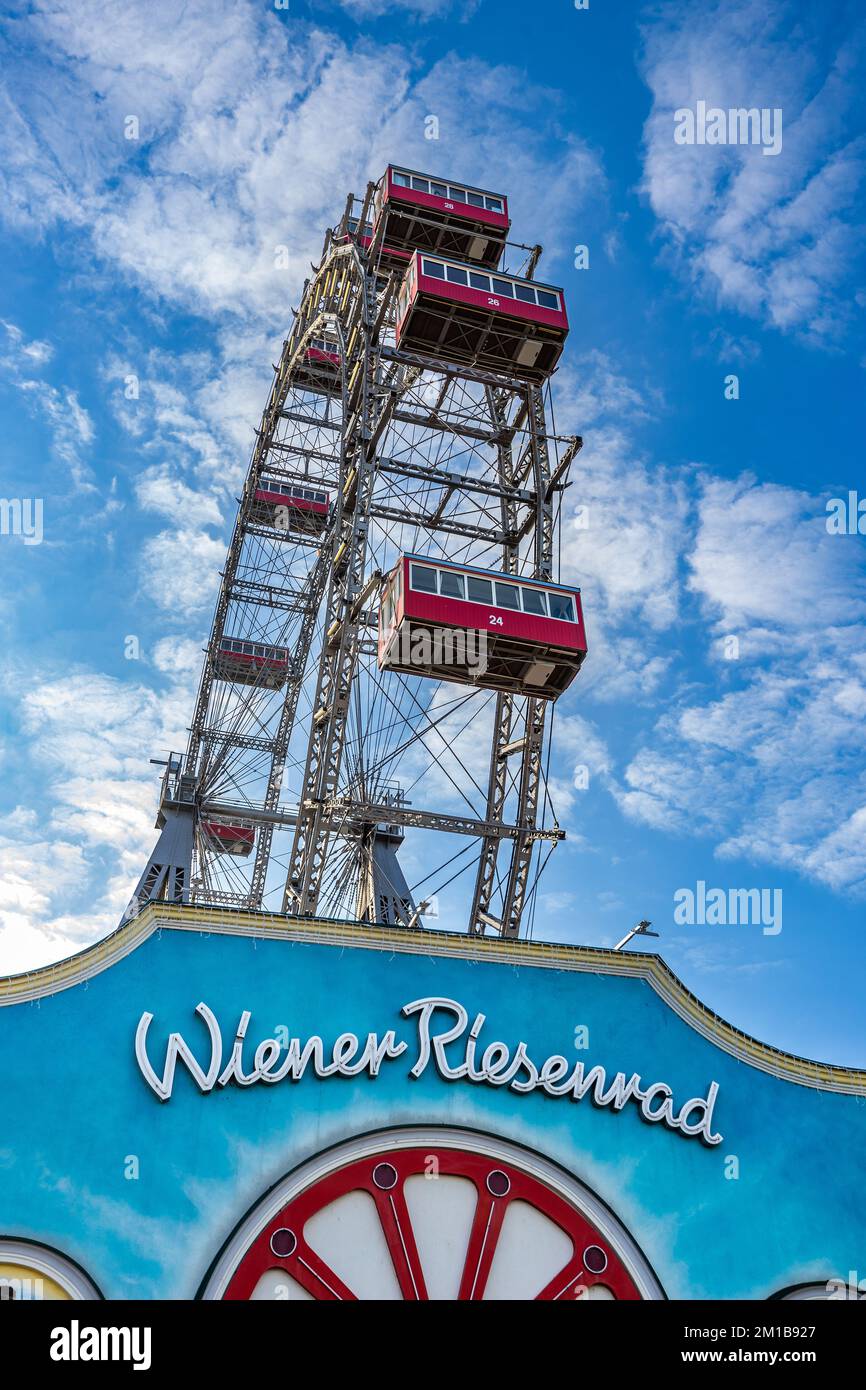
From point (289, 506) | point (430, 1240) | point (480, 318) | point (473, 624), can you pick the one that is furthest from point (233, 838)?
point (430, 1240)

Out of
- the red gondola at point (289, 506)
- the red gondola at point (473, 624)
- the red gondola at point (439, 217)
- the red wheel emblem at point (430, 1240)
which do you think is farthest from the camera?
the red gondola at point (289, 506)

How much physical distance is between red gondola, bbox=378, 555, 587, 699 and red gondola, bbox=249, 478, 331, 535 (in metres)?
16.2

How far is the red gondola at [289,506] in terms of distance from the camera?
40.3 metres

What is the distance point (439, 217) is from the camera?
Result: 32656 mm

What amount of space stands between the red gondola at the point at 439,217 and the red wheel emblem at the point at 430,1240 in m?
28.1

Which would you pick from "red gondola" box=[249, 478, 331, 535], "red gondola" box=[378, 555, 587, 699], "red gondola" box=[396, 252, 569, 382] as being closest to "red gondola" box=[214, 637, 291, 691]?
"red gondola" box=[249, 478, 331, 535]

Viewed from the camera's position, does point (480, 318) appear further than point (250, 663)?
No

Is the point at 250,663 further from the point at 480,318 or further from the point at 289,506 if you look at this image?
the point at 480,318

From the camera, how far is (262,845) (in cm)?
4331

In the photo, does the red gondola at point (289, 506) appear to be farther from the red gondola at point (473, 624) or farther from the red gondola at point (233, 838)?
the red gondola at point (473, 624)

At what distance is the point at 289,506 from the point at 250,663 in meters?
6.95

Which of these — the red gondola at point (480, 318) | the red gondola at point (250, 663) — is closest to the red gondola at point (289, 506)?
the red gondola at point (250, 663)
